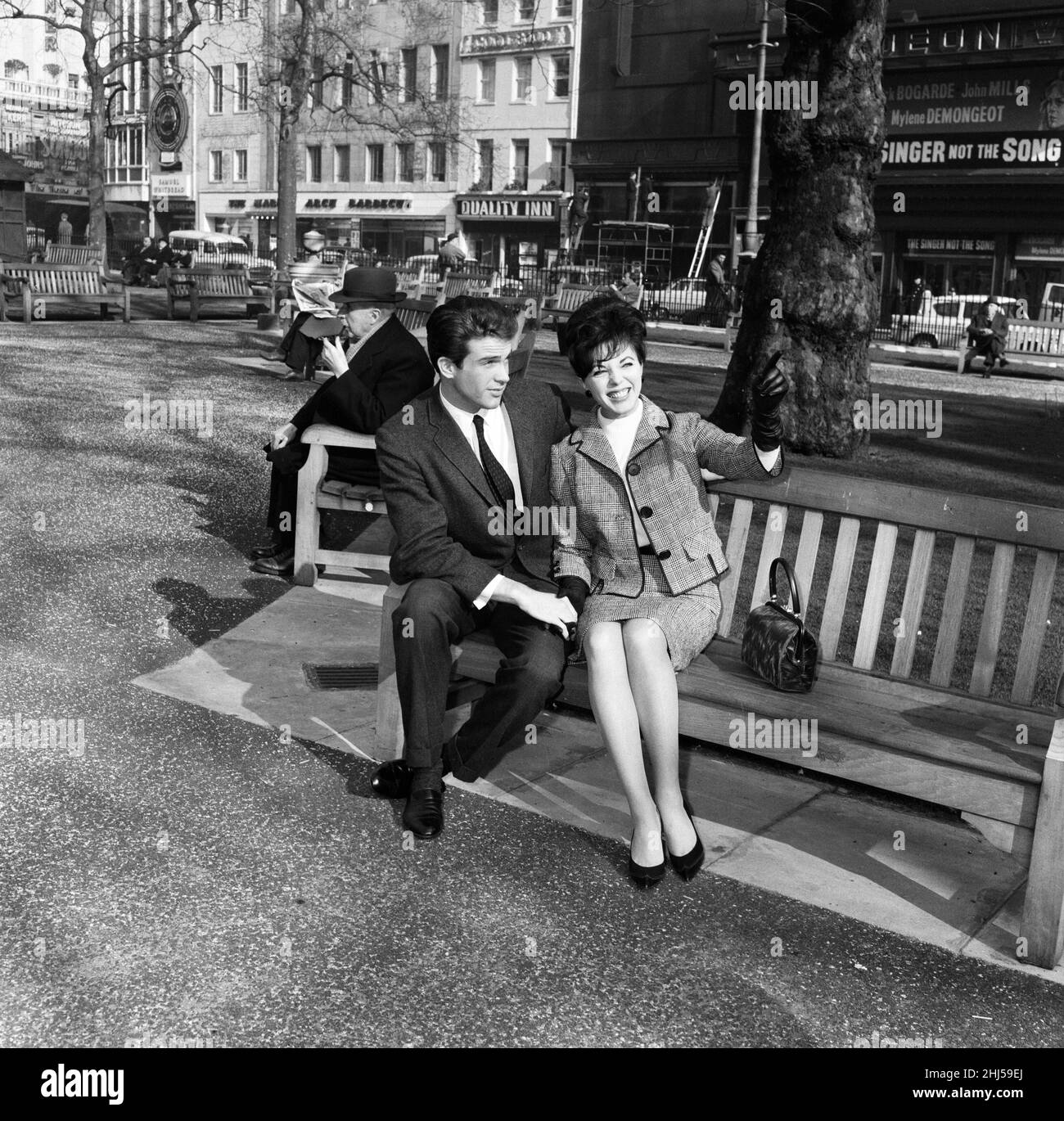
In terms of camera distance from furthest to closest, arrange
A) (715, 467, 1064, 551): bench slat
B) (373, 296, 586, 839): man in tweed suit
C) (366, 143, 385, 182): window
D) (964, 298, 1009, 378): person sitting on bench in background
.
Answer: (366, 143, 385, 182): window
(964, 298, 1009, 378): person sitting on bench in background
(373, 296, 586, 839): man in tweed suit
(715, 467, 1064, 551): bench slat

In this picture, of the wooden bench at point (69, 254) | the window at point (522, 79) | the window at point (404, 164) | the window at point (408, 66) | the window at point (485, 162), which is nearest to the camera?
the wooden bench at point (69, 254)

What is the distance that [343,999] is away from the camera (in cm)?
312

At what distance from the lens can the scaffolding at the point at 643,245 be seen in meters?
41.1

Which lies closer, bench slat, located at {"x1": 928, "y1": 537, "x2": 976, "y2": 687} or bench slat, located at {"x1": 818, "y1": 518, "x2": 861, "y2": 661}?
bench slat, located at {"x1": 928, "y1": 537, "x2": 976, "y2": 687}

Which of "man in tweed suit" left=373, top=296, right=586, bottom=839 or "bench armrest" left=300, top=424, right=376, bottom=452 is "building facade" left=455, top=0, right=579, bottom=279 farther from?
"man in tweed suit" left=373, top=296, right=586, bottom=839

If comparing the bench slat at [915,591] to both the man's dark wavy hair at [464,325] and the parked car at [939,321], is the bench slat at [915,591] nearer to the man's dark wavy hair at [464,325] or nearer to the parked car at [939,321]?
the man's dark wavy hair at [464,325]

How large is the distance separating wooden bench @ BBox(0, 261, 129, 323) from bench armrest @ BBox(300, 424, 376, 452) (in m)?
15.6

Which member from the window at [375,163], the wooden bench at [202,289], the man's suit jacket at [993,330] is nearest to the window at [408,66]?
the window at [375,163]

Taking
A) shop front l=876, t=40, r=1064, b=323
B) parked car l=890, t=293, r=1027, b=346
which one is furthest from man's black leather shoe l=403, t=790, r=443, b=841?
shop front l=876, t=40, r=1064, b=323

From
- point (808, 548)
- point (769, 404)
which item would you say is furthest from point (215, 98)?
point (769, 404)

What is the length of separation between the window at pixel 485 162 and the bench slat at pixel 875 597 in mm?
47817

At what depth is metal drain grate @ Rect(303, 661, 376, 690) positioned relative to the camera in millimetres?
5316

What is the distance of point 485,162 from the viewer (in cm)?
5034
